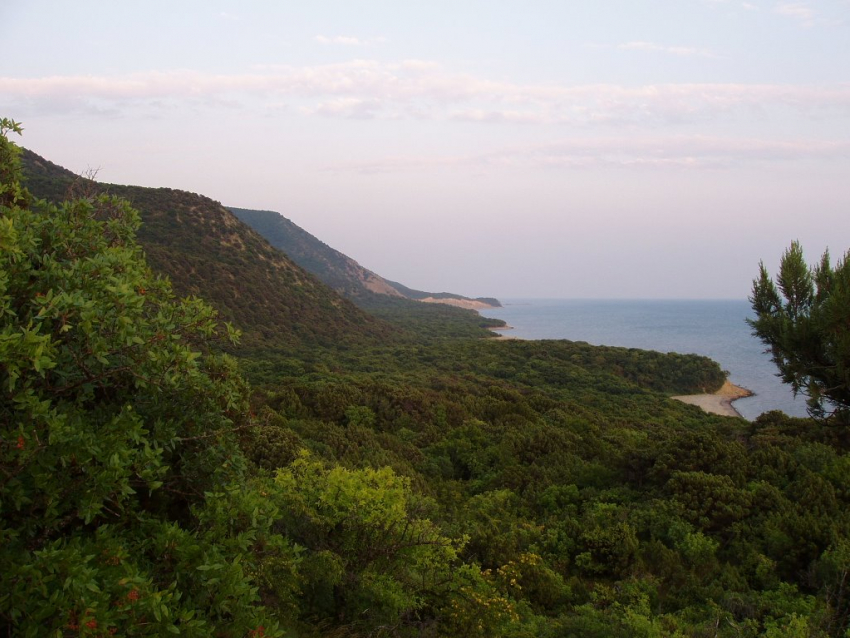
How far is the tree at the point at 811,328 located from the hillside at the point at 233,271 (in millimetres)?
37112

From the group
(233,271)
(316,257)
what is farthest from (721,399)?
(316,257)

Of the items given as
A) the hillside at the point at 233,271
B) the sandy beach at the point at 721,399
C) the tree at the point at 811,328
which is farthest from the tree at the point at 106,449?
the sandy beach at the point at 721,399

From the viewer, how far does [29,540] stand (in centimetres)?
362

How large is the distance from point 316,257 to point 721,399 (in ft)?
361

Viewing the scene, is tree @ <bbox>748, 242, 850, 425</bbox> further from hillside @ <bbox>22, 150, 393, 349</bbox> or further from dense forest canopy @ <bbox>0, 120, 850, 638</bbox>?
hillside @ <bbox>22, 150, 393, 349</bbox>

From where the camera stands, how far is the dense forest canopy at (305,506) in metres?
3.63

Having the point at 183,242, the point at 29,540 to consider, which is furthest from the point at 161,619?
the point at 183,242

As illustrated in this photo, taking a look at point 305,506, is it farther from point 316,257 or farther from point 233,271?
point 316,257

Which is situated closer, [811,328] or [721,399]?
[811,328]

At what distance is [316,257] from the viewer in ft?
465

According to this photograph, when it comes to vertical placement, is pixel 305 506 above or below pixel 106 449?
below

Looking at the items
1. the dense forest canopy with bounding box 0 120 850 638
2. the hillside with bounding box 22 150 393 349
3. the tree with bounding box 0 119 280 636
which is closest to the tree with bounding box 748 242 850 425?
the dense forest canopy with bounding box 0 120 850 638

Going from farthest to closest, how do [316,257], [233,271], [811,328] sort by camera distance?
[316,257], [233,271], [811,328]

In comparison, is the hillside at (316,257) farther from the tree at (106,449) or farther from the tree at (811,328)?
the tree at (106,449)
